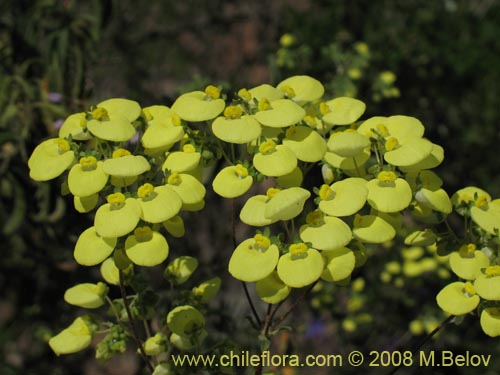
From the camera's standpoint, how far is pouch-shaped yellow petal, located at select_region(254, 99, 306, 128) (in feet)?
2.73

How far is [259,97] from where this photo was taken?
0.91 meters

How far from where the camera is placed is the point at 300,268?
0.77 meters

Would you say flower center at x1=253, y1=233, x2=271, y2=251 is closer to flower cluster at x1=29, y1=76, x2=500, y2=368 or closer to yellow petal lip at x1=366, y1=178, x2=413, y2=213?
flower cluster at x1=29, y1=76, x2=500, y2=368

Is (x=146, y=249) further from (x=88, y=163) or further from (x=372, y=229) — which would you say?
(x=372, y=229)

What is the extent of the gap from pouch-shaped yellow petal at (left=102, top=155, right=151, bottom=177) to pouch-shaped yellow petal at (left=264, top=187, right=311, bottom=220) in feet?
0.57

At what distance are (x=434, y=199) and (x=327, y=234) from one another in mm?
181

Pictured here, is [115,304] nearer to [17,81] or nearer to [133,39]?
[17,81]

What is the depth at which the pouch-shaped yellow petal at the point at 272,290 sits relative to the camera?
0.83 m

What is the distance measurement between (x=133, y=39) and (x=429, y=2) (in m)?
1.22

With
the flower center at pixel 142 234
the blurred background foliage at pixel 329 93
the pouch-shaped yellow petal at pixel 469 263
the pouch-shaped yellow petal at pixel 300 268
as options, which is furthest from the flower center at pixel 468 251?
the blurred background foliage at pixel 329 93

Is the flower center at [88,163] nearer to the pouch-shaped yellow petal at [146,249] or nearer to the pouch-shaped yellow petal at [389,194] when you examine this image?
the pouch-shaped yellow petal at [146,249]

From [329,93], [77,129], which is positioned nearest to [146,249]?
[77,129]

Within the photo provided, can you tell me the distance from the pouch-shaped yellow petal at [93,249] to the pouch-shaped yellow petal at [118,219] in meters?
0.03

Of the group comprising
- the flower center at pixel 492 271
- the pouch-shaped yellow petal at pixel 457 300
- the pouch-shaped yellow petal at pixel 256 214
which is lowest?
the pouch-shaped yellow petal at pixel 457 300
